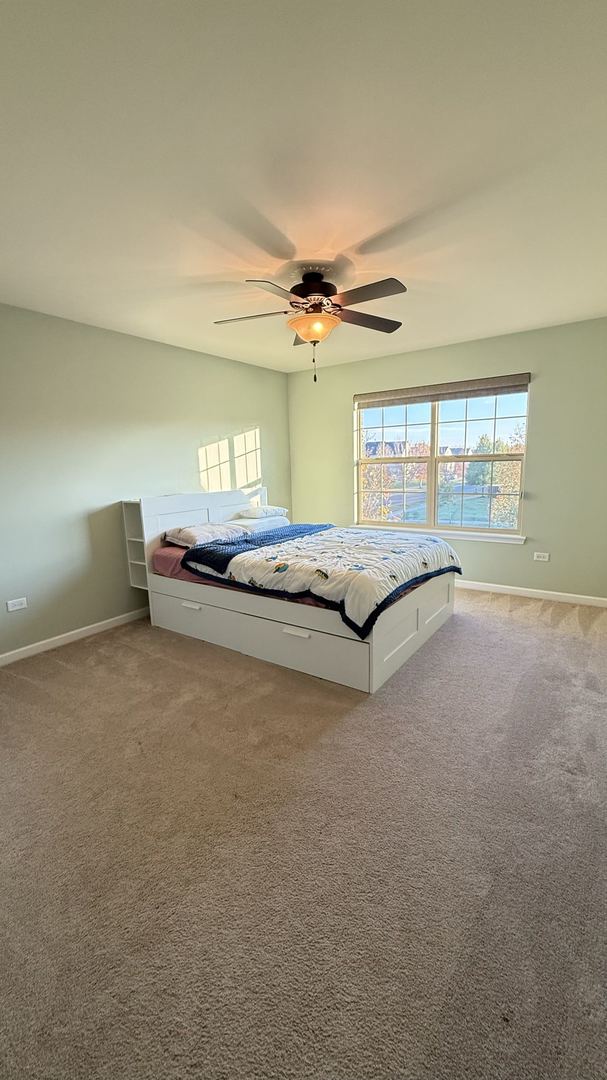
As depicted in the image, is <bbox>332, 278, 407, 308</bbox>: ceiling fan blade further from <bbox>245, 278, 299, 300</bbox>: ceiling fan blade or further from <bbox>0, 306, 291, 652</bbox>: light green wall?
<bbox>0, 306, 291, 652</bbox>: light green wall

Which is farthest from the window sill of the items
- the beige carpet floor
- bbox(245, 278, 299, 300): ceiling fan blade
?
bbox(245, 278, 299, 300): ceiling fan blade

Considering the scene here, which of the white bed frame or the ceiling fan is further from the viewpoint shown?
the white bed frame

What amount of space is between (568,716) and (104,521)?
3.67 m

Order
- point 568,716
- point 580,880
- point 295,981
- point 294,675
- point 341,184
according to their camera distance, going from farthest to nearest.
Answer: point 294,675
point 568,716
point 341,184
point 580,880
point 295,981

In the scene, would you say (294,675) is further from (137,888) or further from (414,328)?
(414,328)

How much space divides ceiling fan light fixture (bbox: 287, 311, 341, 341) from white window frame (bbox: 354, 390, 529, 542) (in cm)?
238

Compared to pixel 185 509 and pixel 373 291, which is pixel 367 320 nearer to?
pixel 373 291

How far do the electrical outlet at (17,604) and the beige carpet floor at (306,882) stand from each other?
743mm

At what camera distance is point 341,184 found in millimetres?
1850

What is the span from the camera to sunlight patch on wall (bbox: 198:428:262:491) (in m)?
4.76

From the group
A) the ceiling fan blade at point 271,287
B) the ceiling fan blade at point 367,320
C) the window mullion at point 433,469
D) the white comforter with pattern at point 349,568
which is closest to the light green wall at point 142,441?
the window mullion at point 433,469

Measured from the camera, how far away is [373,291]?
2338 millimetres

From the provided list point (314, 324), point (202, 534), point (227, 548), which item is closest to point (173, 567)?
point (202, 534)

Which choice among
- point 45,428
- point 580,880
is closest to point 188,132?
point 45,428
